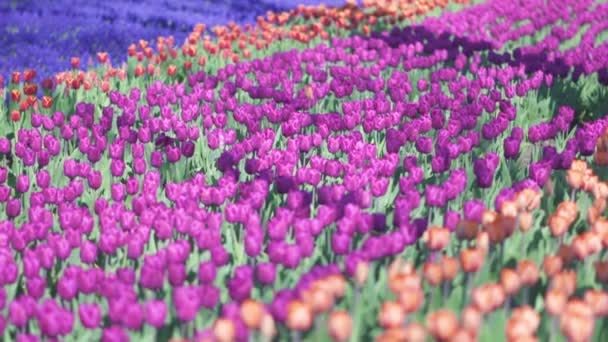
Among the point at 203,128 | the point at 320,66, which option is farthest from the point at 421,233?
the point at 320,66

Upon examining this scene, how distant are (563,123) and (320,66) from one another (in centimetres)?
277

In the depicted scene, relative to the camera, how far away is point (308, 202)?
3.73m

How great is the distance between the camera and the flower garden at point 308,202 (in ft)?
9.02

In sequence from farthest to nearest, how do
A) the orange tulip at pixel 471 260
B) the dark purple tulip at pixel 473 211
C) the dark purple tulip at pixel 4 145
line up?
the dark purple tulip at pixel 4 145, the dark purple tulip at pixel 473 211, the orange tulip at pixel 471 260

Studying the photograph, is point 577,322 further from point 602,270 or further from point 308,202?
point 308,202

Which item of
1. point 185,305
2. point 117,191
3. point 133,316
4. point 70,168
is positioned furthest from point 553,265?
point 70,168

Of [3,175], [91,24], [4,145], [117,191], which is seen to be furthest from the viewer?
[91,24]

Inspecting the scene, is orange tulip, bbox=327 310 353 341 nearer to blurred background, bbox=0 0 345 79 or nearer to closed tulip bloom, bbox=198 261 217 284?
closed tulip bloom, bbox=198 261 217 284

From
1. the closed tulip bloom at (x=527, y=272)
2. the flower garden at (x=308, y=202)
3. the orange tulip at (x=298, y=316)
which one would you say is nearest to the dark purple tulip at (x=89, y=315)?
the flower garden at (x=308, y=202)

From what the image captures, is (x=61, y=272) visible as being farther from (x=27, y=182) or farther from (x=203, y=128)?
(x=203, y=128)

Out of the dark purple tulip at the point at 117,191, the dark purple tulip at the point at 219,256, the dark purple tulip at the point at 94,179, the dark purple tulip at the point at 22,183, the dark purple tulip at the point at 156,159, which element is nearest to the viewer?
the dark purple tulip at the point at 219,256

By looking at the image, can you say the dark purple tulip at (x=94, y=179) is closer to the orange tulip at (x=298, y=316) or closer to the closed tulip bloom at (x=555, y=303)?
the orange tulip at (x=298, y=316)

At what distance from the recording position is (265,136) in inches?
191

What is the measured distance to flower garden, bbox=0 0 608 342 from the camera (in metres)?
2.75
